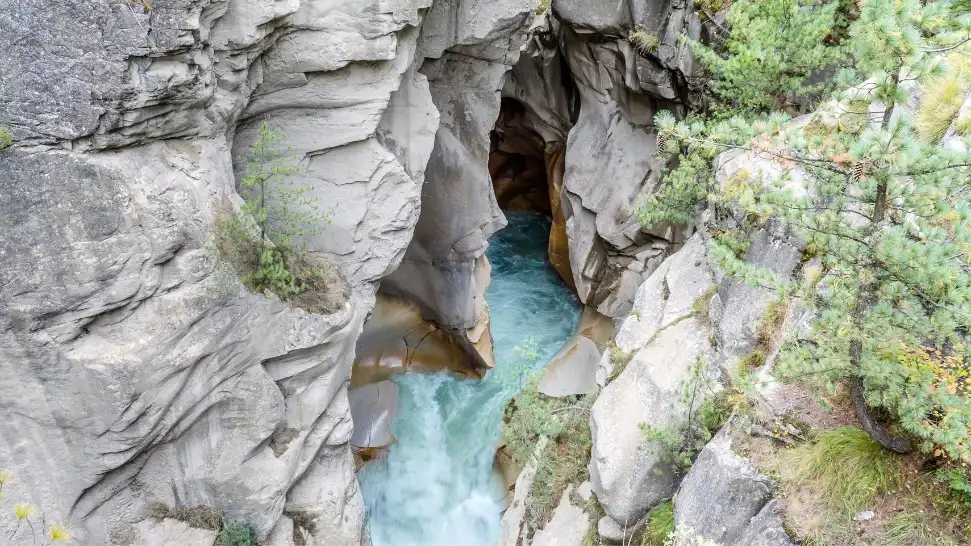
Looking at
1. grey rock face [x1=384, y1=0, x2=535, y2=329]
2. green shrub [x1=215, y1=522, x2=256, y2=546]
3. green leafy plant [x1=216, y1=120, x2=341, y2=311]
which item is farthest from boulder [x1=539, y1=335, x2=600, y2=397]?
green shrub [x1=215, y1=522, x2=256, y2=546]

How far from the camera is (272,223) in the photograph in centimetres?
882

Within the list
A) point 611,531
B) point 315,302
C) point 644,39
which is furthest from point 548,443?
point 644,39

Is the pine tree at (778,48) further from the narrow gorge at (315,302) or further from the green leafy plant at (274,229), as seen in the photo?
the green leafy plant at (274,229)

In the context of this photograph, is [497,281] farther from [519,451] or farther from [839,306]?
[839,306]

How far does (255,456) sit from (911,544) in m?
7.45

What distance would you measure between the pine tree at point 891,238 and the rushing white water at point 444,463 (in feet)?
23.2

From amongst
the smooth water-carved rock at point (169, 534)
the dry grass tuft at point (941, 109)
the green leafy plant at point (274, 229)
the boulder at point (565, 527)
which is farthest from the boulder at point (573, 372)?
the dry grass tuft at point (941, 109)

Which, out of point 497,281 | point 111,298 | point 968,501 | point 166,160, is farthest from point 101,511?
point 497,281

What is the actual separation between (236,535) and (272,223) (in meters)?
4.35

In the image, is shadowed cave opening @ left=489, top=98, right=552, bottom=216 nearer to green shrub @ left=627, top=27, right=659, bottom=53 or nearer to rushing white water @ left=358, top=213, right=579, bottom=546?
green shrub @ left=627, top=27, right=659, bottom=53

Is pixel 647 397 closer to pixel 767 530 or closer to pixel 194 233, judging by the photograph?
pixel 767 530

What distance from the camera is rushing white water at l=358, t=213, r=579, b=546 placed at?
11.4 metres

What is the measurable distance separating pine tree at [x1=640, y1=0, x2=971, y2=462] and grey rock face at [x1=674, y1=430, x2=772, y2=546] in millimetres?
1243

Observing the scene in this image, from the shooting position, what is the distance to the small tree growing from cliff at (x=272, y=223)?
24.5ft
